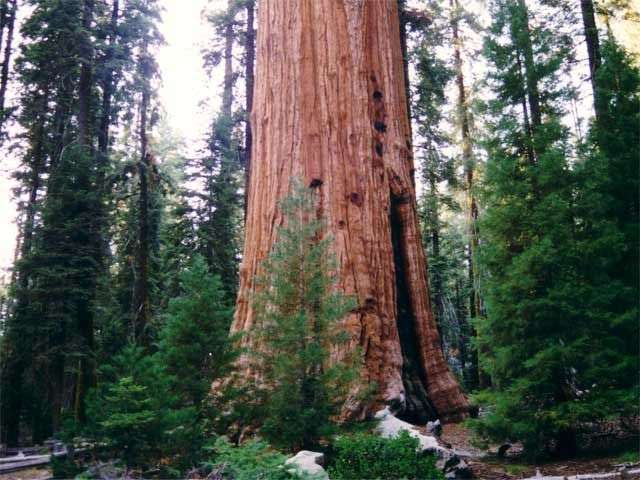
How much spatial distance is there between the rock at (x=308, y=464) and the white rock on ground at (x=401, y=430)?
0.80 meters

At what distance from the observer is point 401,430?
17.6 feet

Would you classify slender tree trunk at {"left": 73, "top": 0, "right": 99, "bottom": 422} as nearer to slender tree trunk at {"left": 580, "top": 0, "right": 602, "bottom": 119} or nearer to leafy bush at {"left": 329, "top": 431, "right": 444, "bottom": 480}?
leafy bush at {"left": 329, "top": 431, "right": 444, "bottom": 480}

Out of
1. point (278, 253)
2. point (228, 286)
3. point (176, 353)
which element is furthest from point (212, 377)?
point (228, 286)

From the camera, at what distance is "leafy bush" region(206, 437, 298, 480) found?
Result: 400cm

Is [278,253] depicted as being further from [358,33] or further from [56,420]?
[56,420]

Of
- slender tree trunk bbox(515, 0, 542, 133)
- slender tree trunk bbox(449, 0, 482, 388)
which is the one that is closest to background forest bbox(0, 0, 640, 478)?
slender tree trunk bbox(515, 0, 542, 133)

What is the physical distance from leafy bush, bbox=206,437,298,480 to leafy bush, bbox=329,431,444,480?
2.46ft

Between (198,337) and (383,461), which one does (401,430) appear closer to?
(383,461)

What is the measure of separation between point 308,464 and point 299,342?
135 cm

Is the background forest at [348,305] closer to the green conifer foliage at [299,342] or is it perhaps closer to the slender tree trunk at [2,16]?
the green conifer foliage at [299,342]

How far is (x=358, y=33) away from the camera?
9.91m

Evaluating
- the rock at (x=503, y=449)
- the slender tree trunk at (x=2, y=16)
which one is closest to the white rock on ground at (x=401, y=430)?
the rock at (x=503, y=449)

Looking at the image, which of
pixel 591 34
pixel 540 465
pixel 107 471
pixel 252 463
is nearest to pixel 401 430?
pixel 252 463

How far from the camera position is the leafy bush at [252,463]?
4.00 metres
